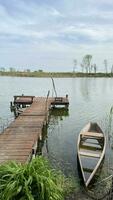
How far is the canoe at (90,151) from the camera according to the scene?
10795 millimetres

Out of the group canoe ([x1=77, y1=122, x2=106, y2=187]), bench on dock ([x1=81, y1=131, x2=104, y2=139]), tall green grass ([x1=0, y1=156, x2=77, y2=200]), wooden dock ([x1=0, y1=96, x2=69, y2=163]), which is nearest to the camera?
tall green grass ([x1=0, y1=156, x2=77, y2=200])

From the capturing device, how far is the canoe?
35.4 ft

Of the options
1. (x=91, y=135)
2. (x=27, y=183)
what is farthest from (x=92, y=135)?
(x=27, y=183)

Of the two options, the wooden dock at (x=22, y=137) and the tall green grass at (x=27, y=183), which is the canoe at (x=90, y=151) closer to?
the wooden dock at (x=22, y=137)

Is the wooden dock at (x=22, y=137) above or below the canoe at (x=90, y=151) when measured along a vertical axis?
above

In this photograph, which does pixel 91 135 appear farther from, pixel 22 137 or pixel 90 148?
pixel 22 137

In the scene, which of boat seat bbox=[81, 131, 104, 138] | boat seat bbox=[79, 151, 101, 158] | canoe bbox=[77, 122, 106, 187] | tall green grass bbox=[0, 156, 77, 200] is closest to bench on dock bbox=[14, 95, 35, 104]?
canoe bbox=[77, 122, 106, 187]

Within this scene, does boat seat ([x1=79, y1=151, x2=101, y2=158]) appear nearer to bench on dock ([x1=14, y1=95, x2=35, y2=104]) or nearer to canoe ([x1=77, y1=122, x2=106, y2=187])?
canoe ([x1=77, y1=122, x2=106, y2=187])

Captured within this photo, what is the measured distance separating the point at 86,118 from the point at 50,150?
9016 millimetres

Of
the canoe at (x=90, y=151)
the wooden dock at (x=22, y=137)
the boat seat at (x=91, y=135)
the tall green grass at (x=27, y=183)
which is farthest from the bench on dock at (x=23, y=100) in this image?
the tall green grass at (x=27, y=183)

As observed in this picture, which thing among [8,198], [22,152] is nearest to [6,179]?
[8,198]

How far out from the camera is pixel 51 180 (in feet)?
24.2

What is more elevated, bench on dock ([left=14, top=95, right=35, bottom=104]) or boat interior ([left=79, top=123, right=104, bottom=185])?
bench on dock ([left=14, top=95, right=35, bottom=104])

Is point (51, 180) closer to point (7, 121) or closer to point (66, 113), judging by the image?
point (7, 121)
